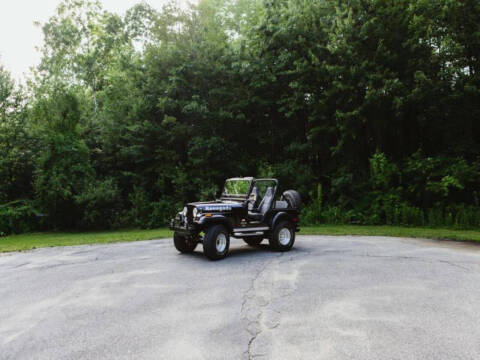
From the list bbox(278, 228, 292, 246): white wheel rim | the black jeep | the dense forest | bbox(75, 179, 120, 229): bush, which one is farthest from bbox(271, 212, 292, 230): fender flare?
bbox(75, 179, 120, 229): bush

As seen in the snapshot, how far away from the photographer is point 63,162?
18.8 meters

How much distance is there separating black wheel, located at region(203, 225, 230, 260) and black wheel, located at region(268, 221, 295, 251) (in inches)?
57.2

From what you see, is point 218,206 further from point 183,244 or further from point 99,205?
point 99,205

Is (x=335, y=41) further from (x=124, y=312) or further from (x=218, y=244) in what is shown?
(x=124, y=312)

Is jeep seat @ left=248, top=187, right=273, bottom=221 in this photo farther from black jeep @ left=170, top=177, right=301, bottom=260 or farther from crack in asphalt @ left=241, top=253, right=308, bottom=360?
crack in asphalt @ left=241, top=253, right=308, bottom=360

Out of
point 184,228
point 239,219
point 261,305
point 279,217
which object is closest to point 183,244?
point 184,228

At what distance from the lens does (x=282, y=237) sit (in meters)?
10.2

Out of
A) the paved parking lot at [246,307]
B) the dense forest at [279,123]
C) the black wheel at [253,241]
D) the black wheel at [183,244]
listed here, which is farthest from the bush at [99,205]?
the black wheel at [253,241]

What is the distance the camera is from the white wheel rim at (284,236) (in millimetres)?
10188

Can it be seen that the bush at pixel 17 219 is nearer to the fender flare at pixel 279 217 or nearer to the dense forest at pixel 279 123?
the dense forest at pixel 279 123

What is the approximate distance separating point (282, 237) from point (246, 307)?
4.91 metres

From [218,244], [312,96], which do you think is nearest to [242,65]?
[312,96]

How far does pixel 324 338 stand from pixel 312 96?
17.2 meters

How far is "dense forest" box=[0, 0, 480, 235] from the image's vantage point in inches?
692
